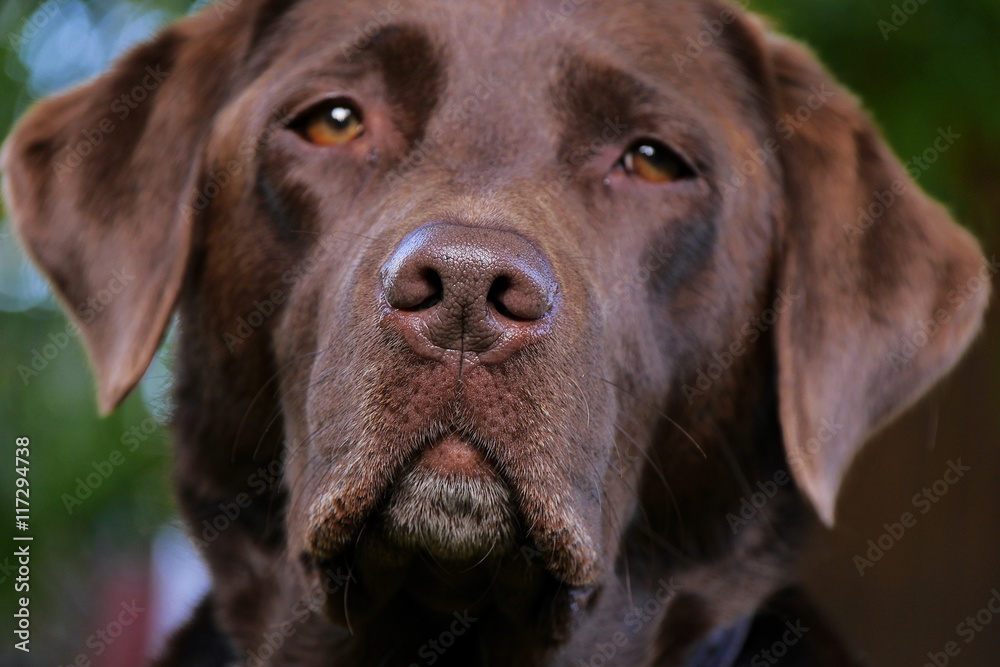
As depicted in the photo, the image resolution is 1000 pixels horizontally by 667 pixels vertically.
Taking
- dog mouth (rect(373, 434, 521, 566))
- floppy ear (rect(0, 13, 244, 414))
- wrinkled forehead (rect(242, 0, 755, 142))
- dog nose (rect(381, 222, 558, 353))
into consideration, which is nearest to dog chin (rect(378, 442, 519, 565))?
dog mouth (rect(373, 434, 521, 566))

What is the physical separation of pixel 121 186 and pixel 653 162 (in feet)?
4.80

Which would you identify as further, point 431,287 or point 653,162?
point 653,162

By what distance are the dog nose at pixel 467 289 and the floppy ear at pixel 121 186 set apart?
41.5 inches

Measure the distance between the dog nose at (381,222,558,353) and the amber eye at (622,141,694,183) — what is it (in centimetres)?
71

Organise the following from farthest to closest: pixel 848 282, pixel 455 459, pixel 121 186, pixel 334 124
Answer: pixel 121 186 → pixel 848 282 → pixel 334 124 → pixel 455 459

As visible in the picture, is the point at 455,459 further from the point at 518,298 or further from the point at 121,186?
the point at 121,186

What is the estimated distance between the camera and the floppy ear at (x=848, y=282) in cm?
265

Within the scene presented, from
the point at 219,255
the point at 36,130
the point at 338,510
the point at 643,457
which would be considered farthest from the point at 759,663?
the point at 36,130

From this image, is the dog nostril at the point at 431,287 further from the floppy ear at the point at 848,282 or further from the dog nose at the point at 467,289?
the floppy ear at the point at 848,282

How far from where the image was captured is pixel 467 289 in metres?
1.76

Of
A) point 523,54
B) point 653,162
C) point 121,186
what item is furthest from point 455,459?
point 121,186

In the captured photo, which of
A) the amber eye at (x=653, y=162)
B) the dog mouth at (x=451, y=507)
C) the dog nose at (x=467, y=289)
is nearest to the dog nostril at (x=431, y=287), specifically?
the dog nose at (x=467, y=289)

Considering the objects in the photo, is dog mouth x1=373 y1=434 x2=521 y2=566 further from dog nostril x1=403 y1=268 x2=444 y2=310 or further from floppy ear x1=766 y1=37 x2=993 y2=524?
floppy ear x1=766 y1=37 x2=993 y2=524

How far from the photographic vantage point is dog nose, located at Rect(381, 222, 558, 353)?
1771mm
